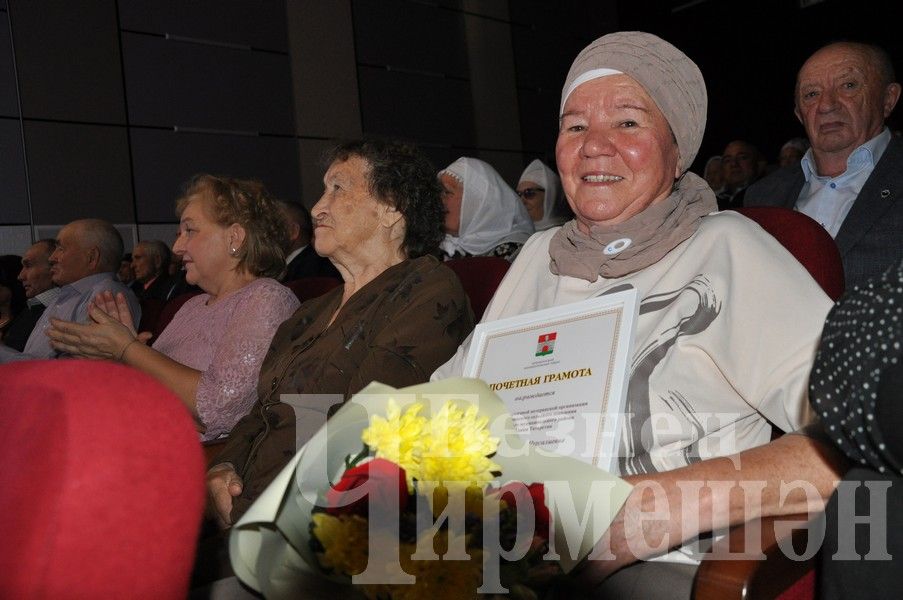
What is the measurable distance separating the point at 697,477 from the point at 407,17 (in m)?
8.47

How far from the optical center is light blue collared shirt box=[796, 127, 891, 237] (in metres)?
3.36

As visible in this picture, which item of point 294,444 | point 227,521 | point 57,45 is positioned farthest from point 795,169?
point 57,45

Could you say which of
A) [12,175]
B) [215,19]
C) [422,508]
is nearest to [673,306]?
[422,508]

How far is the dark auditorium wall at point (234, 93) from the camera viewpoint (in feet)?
22.1

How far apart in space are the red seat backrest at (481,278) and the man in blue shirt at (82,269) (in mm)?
2457

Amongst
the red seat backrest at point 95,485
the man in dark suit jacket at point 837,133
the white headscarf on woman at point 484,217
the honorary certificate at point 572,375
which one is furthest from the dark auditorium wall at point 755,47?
the red seat backrest at point 95,485

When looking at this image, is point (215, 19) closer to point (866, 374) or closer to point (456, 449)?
point (456, 449)

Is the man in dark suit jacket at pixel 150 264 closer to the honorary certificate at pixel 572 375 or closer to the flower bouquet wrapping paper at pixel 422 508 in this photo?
the honorary certificate at pixel 572 375

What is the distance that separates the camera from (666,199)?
5.63 feet

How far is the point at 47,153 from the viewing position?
22.2 ft

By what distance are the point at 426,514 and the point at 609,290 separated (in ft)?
2.70

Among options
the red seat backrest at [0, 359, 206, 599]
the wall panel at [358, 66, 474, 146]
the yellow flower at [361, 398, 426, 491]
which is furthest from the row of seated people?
the wall panel at [358, 66, 474, 146]

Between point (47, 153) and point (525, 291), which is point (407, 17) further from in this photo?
point (525, 291)

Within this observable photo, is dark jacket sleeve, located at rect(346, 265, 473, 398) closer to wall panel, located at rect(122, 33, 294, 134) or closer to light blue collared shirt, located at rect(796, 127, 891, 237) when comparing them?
light blue collared shirt, located at rect(796, 127, 891, 237)
